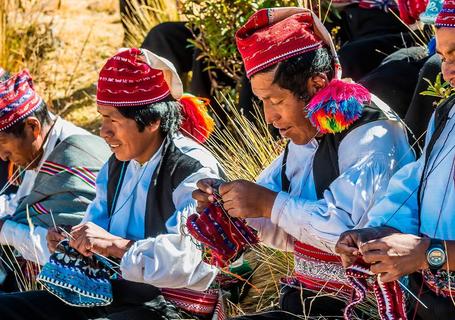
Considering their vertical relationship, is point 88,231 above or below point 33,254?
above

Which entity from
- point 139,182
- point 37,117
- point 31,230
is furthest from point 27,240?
point 139,182

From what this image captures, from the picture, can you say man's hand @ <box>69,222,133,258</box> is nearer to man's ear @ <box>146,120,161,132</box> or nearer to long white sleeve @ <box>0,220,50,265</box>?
man's ear @ <box>146,120,161,132</box>

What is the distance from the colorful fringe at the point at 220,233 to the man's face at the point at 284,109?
1.27ft

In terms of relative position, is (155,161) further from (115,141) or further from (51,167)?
(51,167)

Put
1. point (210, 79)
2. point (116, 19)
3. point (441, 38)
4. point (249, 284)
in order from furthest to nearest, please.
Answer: point (116, 19) → point (210, 79) → point (249, 284) → point (441, 38)

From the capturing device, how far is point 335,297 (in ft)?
13.2

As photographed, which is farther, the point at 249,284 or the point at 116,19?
the point at 116,19

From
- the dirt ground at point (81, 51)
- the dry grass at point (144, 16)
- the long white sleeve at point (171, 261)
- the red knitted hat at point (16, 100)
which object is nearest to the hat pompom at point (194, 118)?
the long white sleeve at point (171, 261)

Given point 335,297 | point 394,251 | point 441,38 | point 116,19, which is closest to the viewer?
point 394,251

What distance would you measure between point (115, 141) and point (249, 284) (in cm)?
96

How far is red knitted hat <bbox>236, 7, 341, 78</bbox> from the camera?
4.05 metres

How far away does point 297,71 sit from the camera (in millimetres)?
4047

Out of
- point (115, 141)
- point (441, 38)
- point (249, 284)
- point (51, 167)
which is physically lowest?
point (249, 284)

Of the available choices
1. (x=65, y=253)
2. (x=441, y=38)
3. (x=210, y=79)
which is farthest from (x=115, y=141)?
(x=210, y=79)
